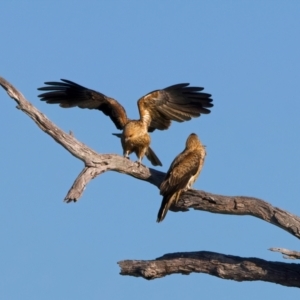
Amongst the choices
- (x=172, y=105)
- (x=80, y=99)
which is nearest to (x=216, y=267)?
(x=172, y=105)

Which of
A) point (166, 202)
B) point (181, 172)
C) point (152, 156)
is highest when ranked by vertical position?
point (152, 156)

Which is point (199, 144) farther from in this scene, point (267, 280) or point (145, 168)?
point (267, 280)

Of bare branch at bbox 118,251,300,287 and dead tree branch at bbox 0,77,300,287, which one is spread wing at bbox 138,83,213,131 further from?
bare branch at bbox 118,251,300,287

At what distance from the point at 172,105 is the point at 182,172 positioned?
2.55m

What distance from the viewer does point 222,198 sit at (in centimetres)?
912

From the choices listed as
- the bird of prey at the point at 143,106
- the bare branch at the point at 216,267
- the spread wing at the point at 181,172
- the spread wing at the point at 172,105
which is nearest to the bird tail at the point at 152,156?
the bird of prey at the point at 143,106

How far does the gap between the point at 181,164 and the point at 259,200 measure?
1.38 m

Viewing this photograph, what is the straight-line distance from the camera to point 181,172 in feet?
32.1

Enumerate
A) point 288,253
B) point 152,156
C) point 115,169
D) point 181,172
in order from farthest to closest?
point 152,156 < point 181,172 < point 115,169 < point 288,253

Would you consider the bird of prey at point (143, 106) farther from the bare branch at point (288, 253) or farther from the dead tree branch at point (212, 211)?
the bare branch at point (288, 253)

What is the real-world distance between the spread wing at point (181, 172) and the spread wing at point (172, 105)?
1.73 metres

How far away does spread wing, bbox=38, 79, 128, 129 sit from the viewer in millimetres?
12438

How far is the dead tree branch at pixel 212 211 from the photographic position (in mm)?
8805

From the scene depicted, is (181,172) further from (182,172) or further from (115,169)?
→ (115,169)
